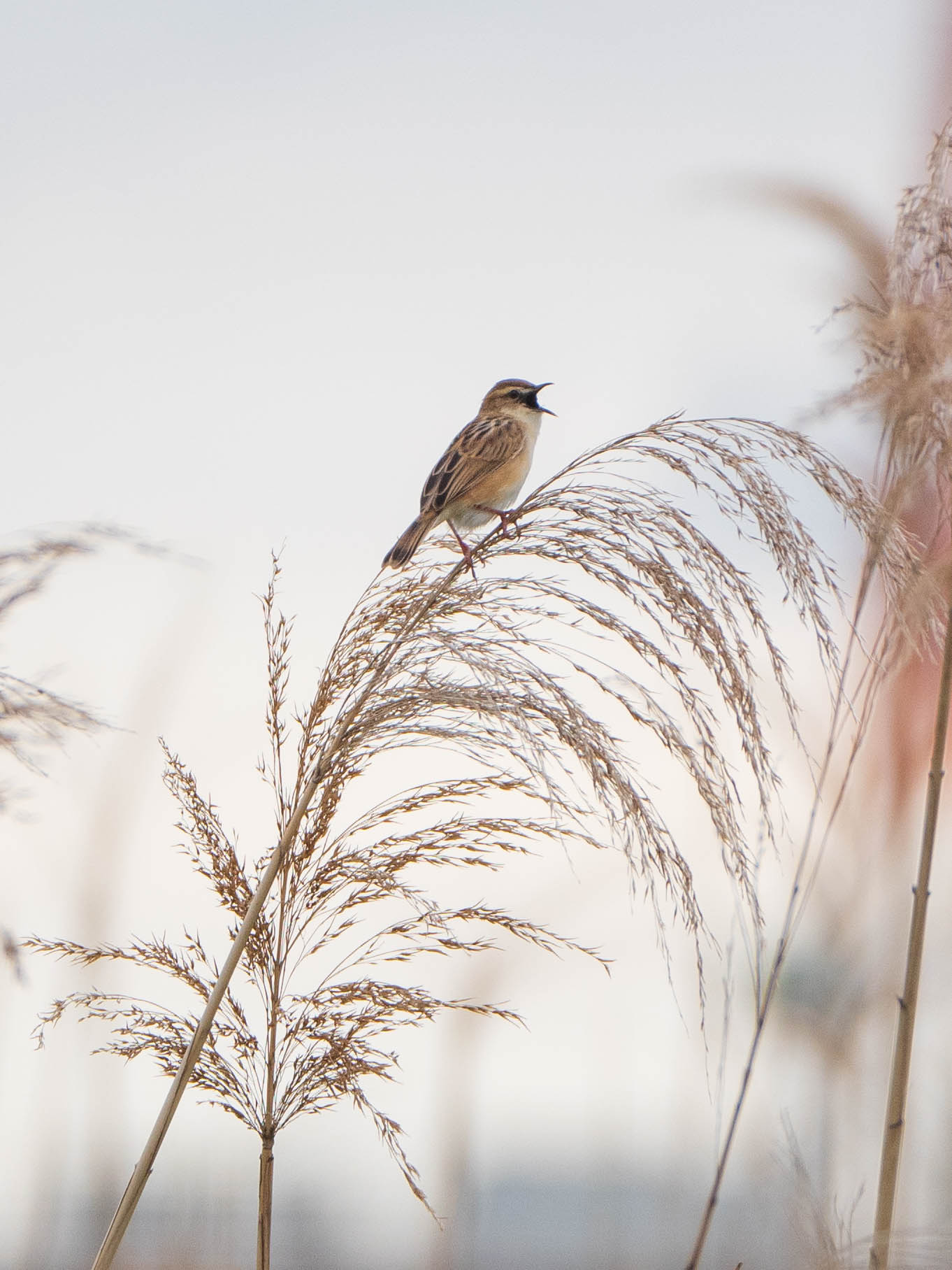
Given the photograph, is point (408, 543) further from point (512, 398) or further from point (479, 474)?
point (512, 398)

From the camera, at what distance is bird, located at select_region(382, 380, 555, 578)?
3367 millimetres

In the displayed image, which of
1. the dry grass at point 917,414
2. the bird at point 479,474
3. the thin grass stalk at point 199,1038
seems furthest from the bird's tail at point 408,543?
the dry grass at point 917,414

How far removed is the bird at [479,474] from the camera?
133 inches

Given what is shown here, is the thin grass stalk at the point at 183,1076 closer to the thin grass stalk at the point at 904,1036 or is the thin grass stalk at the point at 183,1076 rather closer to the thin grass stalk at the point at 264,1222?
the thin grass stalk at the point at 264,1222

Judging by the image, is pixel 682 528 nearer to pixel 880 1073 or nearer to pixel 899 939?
pixel 899 939

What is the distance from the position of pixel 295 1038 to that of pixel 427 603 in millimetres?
716

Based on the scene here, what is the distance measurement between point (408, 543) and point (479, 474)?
685 millimetres

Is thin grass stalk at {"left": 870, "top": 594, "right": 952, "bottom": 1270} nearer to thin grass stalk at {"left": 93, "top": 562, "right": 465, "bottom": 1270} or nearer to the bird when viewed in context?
thin grass stalk at {"left": 93, "top": 562, "right": 465, "bottom": 1270}

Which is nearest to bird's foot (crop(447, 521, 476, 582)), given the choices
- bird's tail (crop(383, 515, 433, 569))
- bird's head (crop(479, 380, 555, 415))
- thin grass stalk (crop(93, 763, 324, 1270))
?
bird's tail (crop(383, 515, 433, 569))

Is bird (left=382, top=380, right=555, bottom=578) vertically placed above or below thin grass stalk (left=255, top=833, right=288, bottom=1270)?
above

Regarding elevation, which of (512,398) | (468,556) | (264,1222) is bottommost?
(264,1222)

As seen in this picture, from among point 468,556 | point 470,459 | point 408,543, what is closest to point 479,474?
point 470,459

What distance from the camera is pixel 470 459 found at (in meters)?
3.56

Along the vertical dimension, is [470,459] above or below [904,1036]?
above
